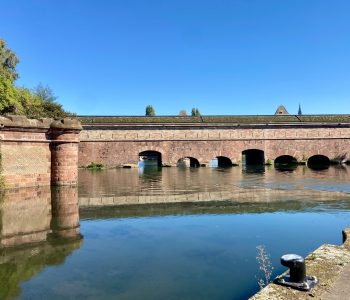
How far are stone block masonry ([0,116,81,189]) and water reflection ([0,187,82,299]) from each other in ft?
5.08

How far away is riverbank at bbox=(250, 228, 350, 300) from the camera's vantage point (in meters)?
3.47

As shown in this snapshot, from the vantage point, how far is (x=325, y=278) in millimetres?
3898

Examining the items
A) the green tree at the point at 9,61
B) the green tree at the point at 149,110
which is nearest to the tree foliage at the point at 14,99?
the green tree at the point at 9,61

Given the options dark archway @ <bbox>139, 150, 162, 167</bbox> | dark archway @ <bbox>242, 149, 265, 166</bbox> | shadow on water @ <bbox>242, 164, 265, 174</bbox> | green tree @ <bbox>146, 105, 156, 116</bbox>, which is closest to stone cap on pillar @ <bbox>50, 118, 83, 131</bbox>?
shadow on water @ <bbox>242, 164, 265, 174</bbox>

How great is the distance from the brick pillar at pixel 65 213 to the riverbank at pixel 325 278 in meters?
4.77

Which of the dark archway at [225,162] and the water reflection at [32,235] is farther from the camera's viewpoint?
the dark archway at [225,162]

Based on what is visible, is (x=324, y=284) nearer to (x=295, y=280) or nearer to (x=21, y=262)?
(x=295, y=280)

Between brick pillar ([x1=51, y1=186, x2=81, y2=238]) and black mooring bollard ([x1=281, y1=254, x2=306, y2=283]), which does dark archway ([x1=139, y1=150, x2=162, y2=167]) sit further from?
black mooring bollard ([x1=281, y1=254, x2=306, y2=283])

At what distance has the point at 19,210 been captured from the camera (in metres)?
9.80

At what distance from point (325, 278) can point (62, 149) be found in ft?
41.2

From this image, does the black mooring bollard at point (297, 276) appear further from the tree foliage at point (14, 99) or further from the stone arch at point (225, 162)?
the stone arch at point (225, 162)

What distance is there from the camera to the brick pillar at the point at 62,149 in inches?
574

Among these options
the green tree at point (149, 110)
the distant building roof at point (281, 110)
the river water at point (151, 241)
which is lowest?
the river water at point (151, 241)

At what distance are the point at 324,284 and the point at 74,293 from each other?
118 inches
